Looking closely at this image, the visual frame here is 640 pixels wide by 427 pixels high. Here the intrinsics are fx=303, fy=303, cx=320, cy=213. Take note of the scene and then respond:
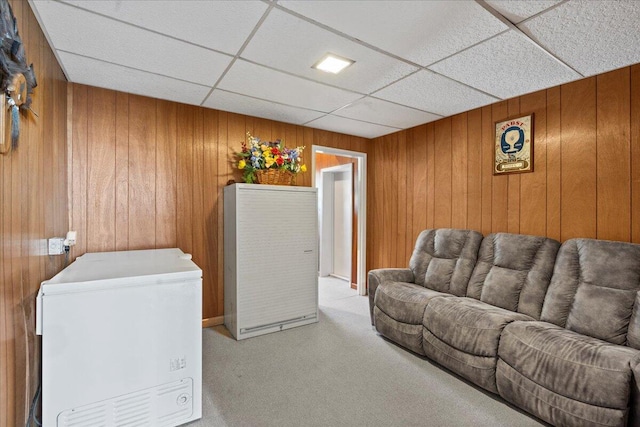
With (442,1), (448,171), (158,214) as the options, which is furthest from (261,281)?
(442,1)

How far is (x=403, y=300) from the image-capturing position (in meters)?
2.84

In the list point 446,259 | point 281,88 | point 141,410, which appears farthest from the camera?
point 446,259

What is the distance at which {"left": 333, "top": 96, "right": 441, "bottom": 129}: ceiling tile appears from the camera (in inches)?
124

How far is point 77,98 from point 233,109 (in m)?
1.38

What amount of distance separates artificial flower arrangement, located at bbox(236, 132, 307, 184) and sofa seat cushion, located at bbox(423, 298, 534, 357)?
210 cm

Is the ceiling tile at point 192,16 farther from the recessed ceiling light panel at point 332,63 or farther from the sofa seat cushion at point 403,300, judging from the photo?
the sofa seat cushion at point 403,300

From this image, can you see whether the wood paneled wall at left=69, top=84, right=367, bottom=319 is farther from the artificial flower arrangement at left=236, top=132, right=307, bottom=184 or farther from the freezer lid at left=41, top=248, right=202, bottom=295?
the freezer lid at left=41, top=248, right=202, bottom=295

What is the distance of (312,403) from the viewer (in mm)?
2090

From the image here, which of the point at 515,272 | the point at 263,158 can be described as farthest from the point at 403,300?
the point at 263,158

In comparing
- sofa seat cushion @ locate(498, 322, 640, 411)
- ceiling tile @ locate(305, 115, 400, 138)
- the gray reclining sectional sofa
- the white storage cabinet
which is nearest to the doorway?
ceiling tile @ locate(305, 115, 400, 138)

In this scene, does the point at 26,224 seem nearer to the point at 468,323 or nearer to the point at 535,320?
the point at 468,323

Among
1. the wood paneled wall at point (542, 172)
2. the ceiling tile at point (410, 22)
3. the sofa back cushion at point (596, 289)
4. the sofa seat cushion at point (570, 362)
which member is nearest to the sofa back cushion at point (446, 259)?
the wood paneled wall at point (542, 172)

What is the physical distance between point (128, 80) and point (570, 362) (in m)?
3.80

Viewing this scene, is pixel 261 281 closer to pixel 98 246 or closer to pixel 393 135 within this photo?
pixel 98 246
